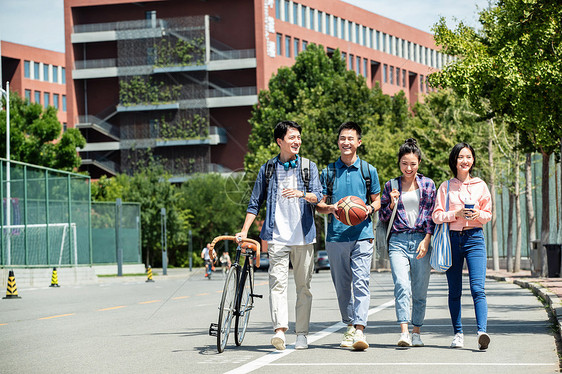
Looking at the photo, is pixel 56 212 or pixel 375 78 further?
pixel 375 78

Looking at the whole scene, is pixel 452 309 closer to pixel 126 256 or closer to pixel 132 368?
pixel 132 368

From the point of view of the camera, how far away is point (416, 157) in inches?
378

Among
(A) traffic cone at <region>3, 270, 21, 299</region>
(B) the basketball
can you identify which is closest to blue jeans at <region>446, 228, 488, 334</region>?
(B) the basketball

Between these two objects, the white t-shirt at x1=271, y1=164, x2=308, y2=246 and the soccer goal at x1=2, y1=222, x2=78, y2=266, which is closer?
the white t-shirt at x1=271, y1=164, x2=308, y2=246

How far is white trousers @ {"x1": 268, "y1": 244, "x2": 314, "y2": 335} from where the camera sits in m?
9.26

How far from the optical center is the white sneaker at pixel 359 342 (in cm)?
909

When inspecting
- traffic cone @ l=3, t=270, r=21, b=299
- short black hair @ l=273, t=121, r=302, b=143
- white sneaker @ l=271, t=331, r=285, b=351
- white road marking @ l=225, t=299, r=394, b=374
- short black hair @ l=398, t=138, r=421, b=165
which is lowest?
traffic cone @ l=3, t=270, r=21, b=299

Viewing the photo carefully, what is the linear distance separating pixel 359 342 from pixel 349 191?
1.42 m

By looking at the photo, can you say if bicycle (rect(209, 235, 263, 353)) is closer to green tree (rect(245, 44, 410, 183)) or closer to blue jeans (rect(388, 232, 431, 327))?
blue jeans (rect(388, 232, 431, 327))

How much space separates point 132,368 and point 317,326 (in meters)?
4.34

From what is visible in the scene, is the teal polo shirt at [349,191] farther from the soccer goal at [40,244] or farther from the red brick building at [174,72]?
the red brick building at [174,72]

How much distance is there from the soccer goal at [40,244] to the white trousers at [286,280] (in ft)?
86.7

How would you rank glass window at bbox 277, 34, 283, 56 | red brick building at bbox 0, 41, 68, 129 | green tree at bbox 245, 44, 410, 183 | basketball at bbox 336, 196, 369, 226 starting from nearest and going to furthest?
basketball at bbox 336, 196, 369, 226, green tree at bbox 245, 44, 410, 183, glass window at bbox 277, 34, 283, 56, red brick building at bbox 0, 41, 68, 129

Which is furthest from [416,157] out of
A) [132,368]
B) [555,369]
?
[132,368]
